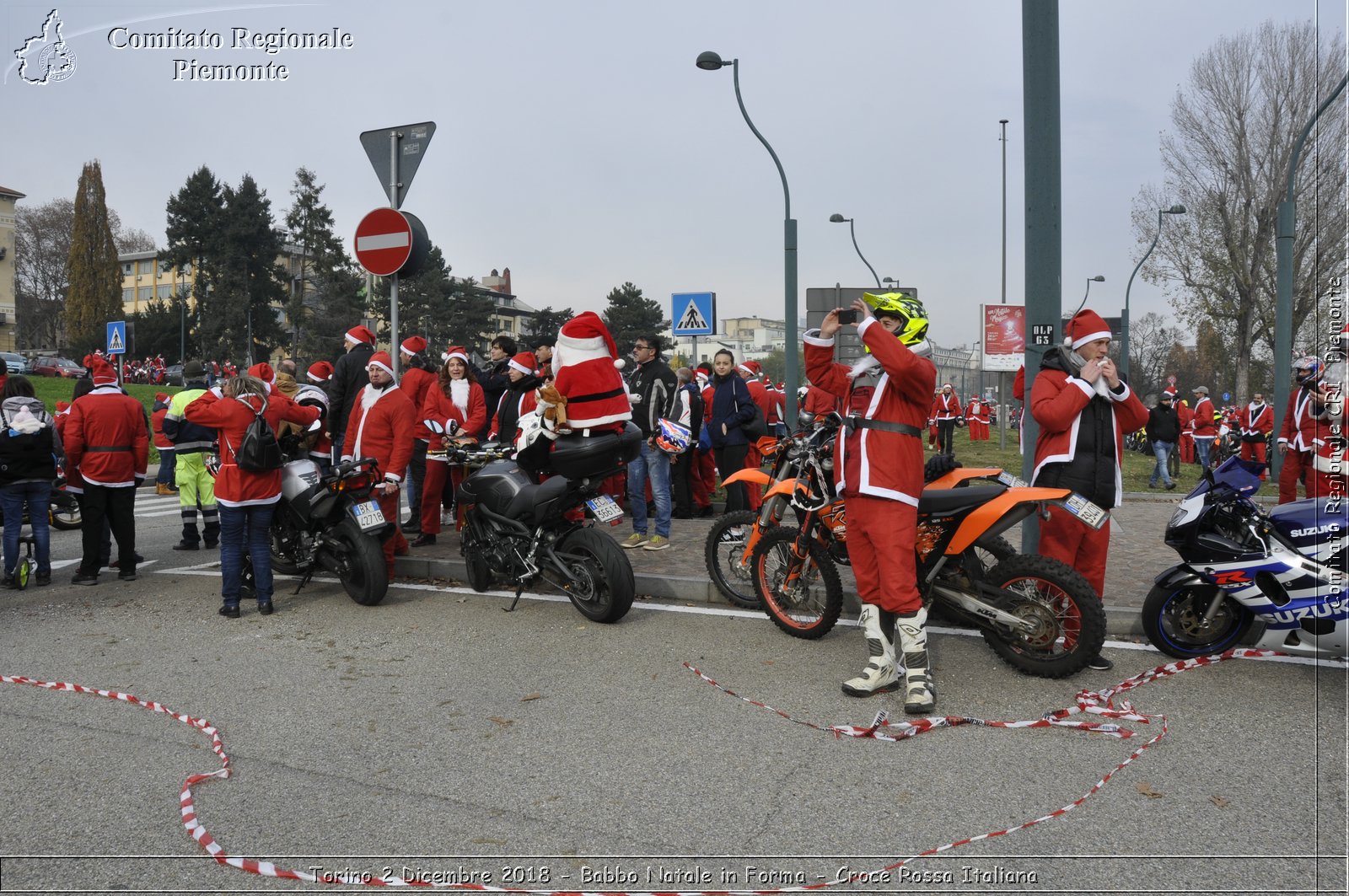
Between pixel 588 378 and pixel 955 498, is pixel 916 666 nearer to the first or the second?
pixel 955 498

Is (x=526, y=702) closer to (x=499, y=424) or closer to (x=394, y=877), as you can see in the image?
(x=394, y=877)

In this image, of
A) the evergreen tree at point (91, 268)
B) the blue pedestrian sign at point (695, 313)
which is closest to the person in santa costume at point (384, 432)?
the blue pedestrian sign at point (695, 313)

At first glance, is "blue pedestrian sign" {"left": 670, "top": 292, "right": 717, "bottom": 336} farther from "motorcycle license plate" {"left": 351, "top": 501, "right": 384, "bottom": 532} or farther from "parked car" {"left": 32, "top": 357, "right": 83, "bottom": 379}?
"parked car" {"left": 32, "top": 357, "right": 83, "bottom": 379}

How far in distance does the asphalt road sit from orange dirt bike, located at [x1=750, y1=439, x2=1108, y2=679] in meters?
0.21

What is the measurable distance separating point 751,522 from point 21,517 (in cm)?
594

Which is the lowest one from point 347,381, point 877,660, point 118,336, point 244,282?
point 877,660

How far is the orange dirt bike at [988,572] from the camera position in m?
5.07

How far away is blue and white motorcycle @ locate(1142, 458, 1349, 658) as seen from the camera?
16.3 feet

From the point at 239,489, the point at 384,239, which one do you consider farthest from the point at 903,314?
the point at 384,239

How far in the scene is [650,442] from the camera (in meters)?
9.20

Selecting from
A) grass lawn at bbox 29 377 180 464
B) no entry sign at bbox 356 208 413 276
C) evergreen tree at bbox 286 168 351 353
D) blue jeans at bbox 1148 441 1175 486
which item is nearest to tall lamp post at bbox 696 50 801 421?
blue jeans at bbox 1148 441 1175 486

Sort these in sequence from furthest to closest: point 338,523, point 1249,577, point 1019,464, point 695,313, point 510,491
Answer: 1. point 1019,464
2. point 695,313
3. point 338,523
4. point 510,491
5. point 1249,577

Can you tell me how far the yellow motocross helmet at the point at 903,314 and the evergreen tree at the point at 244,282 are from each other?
6923 cm

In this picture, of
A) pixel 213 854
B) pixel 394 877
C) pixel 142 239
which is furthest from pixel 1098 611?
pixel 142 239
